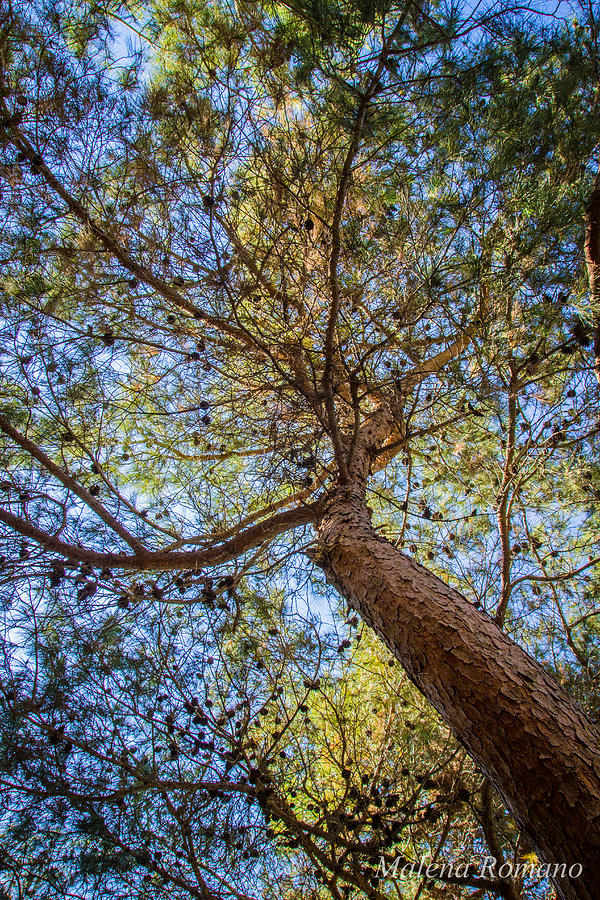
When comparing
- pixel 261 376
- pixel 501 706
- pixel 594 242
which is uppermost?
pixel 261 376

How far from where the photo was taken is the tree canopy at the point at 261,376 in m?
1.80

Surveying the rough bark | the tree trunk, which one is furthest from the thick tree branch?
the rough bark

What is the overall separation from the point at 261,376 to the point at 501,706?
1806 millimetres

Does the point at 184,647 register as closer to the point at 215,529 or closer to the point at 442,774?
the point at 215,529

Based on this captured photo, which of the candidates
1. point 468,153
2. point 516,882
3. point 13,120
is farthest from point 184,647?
point 468,153

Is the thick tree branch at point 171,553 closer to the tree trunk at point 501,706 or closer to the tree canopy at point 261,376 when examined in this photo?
the tree canopy at point 261,376

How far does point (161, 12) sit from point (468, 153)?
1.71m

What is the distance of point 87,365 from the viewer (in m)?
2.32

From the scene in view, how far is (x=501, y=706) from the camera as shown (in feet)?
3.44

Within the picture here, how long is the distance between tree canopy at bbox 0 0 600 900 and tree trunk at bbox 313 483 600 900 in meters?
0.16

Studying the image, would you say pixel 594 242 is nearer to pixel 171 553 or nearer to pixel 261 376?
pixel 261 376

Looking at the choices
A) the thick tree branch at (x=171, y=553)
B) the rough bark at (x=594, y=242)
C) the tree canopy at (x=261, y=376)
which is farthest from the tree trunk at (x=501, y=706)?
the rough bark at (x=594, y=242)

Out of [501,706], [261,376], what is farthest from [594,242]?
[501,706]

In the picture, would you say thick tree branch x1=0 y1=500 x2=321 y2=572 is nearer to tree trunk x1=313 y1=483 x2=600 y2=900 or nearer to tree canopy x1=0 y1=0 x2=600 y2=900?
tree canopy x1=0 y1=0 x2=600 y2=900
